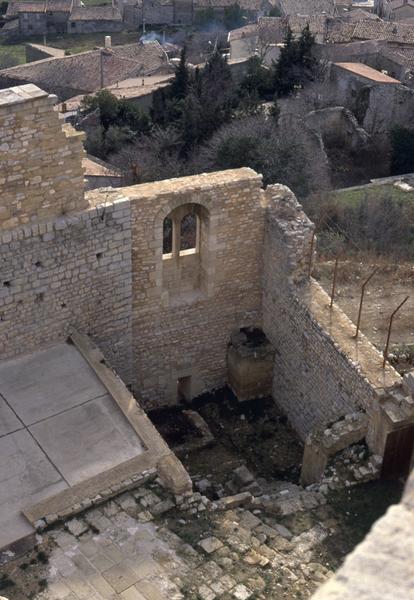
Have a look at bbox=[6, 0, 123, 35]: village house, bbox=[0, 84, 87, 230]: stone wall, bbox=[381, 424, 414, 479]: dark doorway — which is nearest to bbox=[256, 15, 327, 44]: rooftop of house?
bbox=[6, 0, 123, 35]: village house

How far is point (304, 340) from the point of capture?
13.5m

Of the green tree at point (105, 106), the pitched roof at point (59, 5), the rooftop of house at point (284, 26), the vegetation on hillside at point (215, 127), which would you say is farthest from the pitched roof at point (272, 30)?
the pitched roof at point (59, 5)

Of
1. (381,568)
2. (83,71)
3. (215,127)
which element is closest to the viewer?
(381,568)

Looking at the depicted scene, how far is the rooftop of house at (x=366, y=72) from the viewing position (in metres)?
32.9

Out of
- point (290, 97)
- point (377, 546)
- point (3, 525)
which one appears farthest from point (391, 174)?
point (377, 546)

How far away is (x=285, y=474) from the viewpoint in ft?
44.0

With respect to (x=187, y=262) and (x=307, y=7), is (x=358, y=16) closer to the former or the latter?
(x=307, y=7)

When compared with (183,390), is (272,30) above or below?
above

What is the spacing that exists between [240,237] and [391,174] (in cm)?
1716

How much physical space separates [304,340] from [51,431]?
448 centimetres

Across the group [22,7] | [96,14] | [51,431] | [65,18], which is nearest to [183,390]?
[51,431]

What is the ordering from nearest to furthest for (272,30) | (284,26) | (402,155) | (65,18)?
(402,155) < (284,26) < (272,30) < (65,18)

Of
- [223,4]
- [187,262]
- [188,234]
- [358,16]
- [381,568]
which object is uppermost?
[381,568]

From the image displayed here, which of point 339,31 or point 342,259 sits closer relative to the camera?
point 342,259
